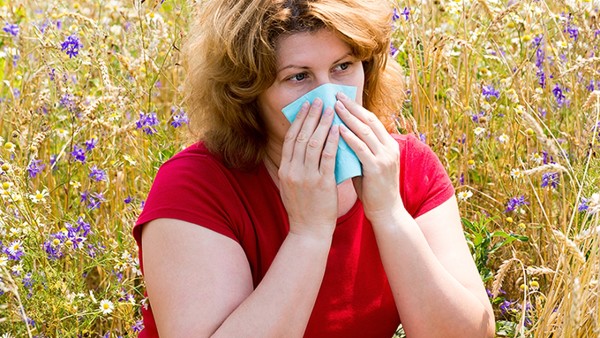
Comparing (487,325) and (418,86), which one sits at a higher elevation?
(418,86)

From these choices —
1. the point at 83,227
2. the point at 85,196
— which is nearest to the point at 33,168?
the point at 85,196

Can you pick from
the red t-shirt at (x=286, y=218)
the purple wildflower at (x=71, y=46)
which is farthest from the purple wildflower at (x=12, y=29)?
the red t-shirt at (x=286, y=218)

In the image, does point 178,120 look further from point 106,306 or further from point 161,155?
point 106,306

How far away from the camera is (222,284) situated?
6.32 ft

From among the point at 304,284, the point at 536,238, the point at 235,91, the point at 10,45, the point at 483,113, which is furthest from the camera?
the point at 10,45

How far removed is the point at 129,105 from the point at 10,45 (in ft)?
3.08

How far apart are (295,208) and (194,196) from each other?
0.76 feet

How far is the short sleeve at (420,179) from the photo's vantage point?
2186 mm

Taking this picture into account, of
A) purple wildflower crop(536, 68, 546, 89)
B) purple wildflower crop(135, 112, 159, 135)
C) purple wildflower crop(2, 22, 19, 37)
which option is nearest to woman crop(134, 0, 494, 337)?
purple wildflower crop(135, 112, 159, 135)

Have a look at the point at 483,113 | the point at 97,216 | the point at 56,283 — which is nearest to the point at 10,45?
the point at 97,216

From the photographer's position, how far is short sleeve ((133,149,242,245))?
1.98 meters

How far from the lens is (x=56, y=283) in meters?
2.51

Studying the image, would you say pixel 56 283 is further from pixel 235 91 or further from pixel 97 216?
pixel 235 91

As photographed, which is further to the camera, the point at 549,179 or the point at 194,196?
the point at 549,179
